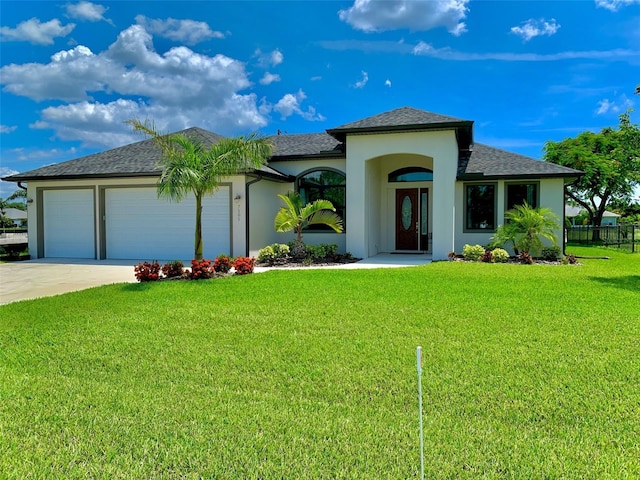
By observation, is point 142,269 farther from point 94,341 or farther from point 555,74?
point 555,74

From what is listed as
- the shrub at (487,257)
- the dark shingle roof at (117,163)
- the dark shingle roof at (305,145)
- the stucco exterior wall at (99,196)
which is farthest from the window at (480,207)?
the dark shingle roof at (117,163)

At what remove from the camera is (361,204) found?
50.6 ft

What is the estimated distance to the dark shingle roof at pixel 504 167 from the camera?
15859mm

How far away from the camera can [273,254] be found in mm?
14844

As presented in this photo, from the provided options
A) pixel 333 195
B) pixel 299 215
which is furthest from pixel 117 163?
pixel 333 195

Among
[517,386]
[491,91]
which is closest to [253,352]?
[517,386]

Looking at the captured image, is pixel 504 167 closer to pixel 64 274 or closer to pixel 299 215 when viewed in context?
pixel 299 215

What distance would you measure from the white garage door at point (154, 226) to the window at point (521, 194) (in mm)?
10920

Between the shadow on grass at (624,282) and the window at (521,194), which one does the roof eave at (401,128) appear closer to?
the window at (521,194)

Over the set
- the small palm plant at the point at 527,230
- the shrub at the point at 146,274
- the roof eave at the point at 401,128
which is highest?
the roof eave at the point at 401,128

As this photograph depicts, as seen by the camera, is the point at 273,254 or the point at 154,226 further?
the point at 154,226

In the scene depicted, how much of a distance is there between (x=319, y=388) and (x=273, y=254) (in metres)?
10.8

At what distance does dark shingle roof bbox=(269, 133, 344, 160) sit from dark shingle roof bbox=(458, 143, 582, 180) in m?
5.21

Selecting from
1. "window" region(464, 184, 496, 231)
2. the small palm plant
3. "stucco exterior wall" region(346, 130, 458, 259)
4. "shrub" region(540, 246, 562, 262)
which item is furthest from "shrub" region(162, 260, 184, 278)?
"shrub" region(540, 246, 562, 262)
